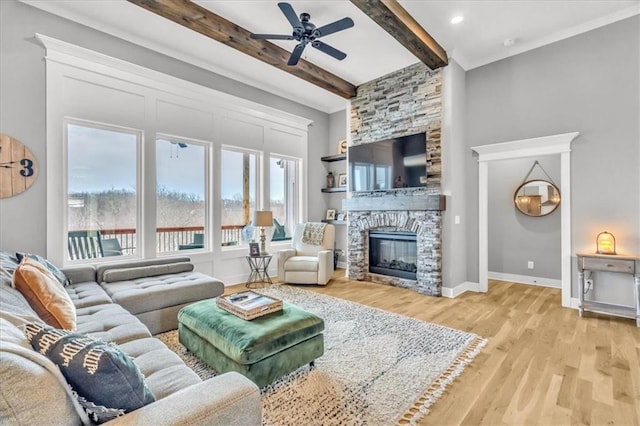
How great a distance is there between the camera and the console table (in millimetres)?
3182

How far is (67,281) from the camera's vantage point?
291cm

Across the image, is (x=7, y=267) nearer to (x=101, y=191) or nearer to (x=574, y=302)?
(x=101, y=191)

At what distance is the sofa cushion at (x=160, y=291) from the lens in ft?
8.92

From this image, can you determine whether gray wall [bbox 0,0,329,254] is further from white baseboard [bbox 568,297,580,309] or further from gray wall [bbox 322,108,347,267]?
white baseboard [bbox 568,297,580,309]

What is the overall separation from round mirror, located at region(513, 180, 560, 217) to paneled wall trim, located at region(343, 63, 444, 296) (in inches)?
72.1

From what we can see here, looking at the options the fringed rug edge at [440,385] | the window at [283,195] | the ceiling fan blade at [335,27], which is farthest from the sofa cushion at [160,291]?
the ceiling fan blade at [335,27]

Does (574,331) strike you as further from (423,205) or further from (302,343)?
(302,343)

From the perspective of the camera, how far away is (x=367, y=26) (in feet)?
12.2

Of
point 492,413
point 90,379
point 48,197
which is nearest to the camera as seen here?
point 90,379

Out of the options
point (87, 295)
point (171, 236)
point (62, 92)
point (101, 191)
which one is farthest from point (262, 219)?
point (62, 92)

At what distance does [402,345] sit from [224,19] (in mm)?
4079

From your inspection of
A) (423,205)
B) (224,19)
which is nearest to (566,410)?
(423,205)

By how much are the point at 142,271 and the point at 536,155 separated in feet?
17.1

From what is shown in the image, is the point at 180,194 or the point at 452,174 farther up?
the point at 452,174
